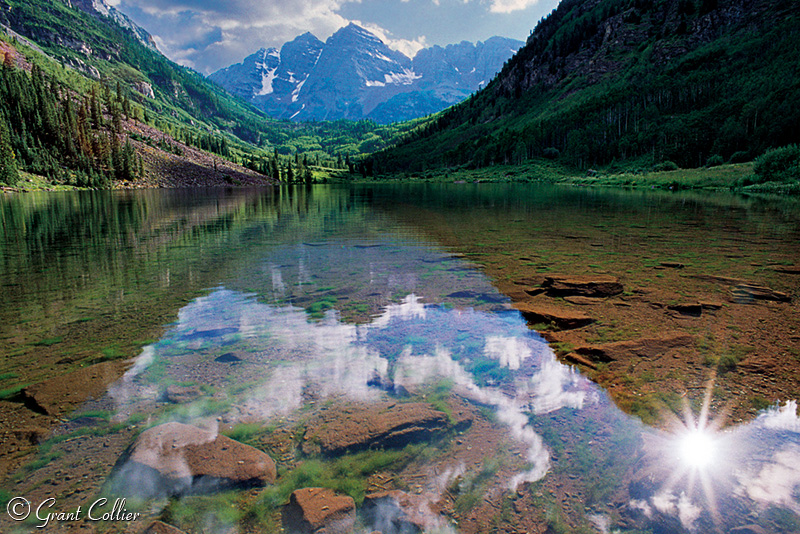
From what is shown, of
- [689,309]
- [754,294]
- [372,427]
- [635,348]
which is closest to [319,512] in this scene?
[372,427]

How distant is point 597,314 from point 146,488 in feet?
30.8

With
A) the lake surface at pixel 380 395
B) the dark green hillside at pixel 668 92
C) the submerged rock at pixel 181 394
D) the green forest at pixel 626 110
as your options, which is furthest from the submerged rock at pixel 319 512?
the dark green hillside at pixel 668 92

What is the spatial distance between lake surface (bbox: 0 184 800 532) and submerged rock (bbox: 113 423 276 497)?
11cm

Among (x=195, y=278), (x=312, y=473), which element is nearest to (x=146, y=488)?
(x=312, y=473)

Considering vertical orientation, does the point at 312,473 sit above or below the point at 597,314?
below

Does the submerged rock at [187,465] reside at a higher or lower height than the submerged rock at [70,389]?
lower

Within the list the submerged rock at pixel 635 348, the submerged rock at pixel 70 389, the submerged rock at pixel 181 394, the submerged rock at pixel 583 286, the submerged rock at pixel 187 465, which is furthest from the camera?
the submerged rock at pixel 583 286

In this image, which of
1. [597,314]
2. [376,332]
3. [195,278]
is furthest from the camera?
[195,278]

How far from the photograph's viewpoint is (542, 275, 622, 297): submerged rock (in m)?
11.1

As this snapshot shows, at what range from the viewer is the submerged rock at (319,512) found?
383 centimetres

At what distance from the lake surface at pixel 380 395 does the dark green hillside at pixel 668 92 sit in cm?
9897

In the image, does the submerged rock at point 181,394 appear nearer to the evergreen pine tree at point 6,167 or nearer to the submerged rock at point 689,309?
the submerged rock at point 689,309

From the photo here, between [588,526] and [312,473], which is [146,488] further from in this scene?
[588,526]

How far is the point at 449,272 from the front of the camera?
14234 millimetres
